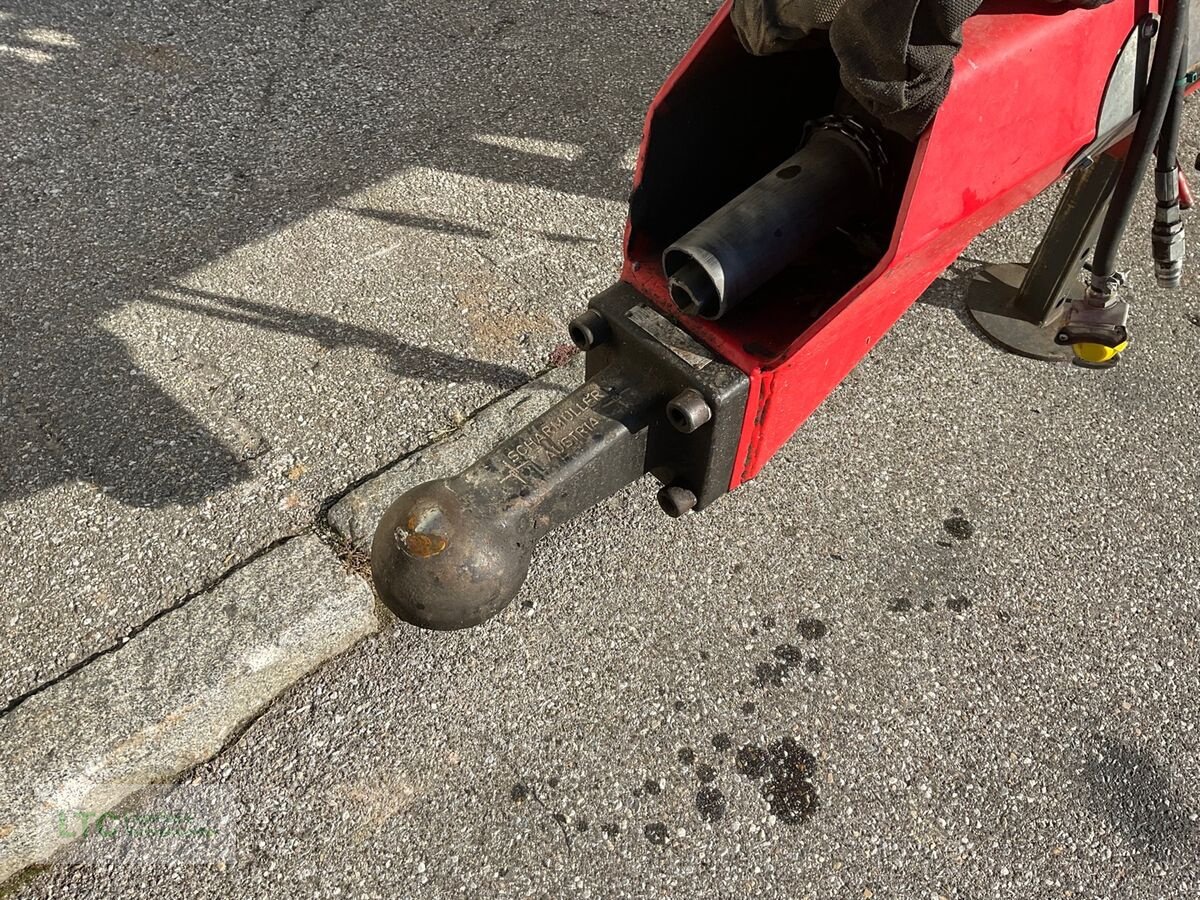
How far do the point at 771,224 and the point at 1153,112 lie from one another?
26.6 inches

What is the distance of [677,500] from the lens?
1.45 meters

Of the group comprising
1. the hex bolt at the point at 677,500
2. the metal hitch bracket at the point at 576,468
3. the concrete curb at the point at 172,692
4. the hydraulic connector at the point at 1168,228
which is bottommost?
the concrete curb at the point at 172,692

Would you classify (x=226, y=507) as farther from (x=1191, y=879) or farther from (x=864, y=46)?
(x=1191, y=879)

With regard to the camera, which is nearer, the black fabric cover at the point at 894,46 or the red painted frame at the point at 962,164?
the black fabric cover at the point at 894,46

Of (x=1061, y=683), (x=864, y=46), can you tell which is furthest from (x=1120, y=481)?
(x=864, y=46)

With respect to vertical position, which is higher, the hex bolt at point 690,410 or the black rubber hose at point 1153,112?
the black rubber hose at point 1153,112

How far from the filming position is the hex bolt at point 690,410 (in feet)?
4.29

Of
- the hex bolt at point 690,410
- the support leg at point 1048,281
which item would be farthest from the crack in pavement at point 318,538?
the support leg at point 1048,281

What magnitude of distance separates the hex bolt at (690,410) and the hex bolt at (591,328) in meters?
0.20

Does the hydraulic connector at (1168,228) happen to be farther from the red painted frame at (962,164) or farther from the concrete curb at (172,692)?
the concrete curb at (172,692)

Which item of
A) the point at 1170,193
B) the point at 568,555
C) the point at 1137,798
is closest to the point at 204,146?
the point at 568,555

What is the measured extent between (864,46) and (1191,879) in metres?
1.62

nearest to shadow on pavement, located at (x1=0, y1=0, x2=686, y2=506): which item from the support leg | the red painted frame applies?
the red painted frame

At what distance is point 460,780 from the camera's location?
1.82 metres
